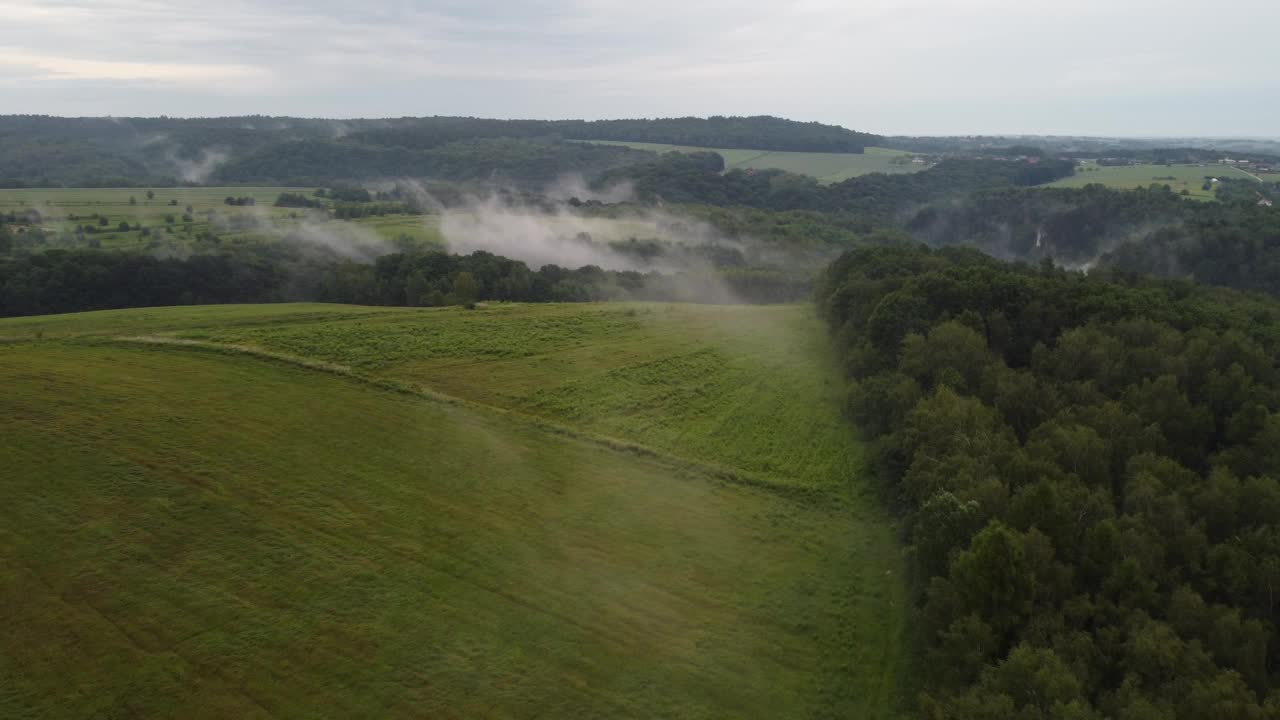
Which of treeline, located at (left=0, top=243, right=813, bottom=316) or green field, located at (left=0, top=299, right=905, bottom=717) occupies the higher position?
treeline, located at (left=0, top=243, right=813, bottom=316)

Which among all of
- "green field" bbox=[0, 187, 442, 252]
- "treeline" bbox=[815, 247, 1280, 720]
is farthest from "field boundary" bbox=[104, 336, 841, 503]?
"green field" bbox=[0, 187, 442, 252]

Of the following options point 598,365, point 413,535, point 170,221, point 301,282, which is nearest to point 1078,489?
point 413,535

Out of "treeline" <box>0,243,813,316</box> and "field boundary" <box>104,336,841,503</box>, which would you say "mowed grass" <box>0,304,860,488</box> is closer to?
"field boundary" <box>104,336,841,503</box>

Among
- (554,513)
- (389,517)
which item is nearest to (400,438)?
(389,517)

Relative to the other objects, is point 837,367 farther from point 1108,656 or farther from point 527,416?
point 1108,656

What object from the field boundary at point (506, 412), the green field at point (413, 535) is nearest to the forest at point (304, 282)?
the field boundary at point (506, 412)

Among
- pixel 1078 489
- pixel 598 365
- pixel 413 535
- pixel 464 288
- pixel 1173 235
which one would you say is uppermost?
pixel 1173 235

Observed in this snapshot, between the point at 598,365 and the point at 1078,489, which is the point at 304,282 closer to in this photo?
the point at 598,365
